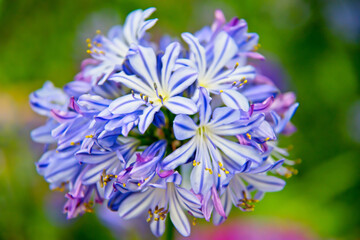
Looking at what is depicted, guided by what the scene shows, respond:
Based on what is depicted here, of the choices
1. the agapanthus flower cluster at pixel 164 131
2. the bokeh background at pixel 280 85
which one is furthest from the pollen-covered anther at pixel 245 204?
the bokeh background at pixel 280 85

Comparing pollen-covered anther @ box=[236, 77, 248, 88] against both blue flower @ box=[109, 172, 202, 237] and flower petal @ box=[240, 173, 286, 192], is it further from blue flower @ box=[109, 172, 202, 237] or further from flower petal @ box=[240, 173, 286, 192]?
Answer: blue flower @ box=[109, 172, 202, 237]

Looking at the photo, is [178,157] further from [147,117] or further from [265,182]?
[265,182]

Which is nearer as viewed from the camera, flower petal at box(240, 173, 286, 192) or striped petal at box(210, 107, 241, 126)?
striped petal at box(210, 107, 241, 126)

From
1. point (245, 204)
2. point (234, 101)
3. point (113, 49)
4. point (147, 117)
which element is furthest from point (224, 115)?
point (113, 49)

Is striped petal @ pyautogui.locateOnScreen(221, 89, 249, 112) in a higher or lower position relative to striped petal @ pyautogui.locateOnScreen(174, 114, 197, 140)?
higher

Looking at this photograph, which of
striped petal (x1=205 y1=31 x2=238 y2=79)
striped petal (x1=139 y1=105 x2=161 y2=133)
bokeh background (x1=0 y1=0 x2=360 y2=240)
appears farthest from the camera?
bokeh background (x1=0 y1=0 x2=360 y2=240)

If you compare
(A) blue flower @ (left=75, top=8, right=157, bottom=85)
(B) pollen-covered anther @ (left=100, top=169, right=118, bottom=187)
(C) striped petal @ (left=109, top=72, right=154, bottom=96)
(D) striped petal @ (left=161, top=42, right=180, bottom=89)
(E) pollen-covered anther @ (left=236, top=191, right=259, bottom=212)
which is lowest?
(E) pollen-covered anther @ (left=236, top=191, right=259, bottom=212)

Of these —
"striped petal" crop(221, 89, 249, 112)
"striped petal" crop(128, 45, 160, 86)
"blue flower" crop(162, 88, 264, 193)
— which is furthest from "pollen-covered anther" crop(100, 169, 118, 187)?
"striped petal" crop(221, 89, 249, 112)

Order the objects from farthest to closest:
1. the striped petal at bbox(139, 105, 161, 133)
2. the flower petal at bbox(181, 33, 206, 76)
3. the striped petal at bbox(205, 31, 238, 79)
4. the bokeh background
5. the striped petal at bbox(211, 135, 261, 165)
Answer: the bokeh background, the striped petal at bbox(205, 31, 238, 79), the flower petal at bbox(181, 33, 206, 76), the striped petal at bbox(211, 135, 261, 165), the striped petal at bbox(139, 105, 161, 133)
